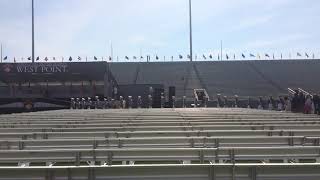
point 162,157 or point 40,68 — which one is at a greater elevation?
point 40,68

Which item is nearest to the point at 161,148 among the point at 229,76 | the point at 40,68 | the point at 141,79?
the point at 40,68

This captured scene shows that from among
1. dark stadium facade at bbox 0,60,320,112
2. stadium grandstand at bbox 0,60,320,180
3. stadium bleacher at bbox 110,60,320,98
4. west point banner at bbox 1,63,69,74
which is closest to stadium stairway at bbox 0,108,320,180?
stadium grandstand at bbox 0,60,320,180

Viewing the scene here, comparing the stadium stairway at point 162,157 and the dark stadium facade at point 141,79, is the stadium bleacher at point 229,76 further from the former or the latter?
the stadium stairway at point 162,157

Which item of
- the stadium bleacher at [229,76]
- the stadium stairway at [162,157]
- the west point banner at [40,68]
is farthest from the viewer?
the stadium bleacher at [229,76]

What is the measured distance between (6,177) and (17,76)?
42.0 meters

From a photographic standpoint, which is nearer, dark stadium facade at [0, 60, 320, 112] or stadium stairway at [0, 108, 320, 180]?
stadium stairway at [0, 108, 320, 180]

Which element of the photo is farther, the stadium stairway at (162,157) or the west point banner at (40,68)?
the west point banner at (40,68)

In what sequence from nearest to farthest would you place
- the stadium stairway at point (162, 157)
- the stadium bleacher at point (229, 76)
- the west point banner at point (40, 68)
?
the stadium stairway at point (162, 157)
the west point banner at point (40, 68)
the stadium bleacher at point (229, 76)

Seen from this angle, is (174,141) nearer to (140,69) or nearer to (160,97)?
(160,97)

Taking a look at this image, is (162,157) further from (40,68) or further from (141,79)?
(141,79)

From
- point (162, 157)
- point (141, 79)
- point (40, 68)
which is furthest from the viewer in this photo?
point (141, 79)

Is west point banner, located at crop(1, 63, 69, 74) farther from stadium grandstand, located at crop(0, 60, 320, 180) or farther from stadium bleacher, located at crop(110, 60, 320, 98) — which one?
stadium grandstand, located at crop(0, 60, 320, 180)

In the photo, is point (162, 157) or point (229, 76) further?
point (229, 76)

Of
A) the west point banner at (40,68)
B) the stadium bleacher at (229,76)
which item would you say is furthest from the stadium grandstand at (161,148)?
the stadium bleacher at (229,76)
